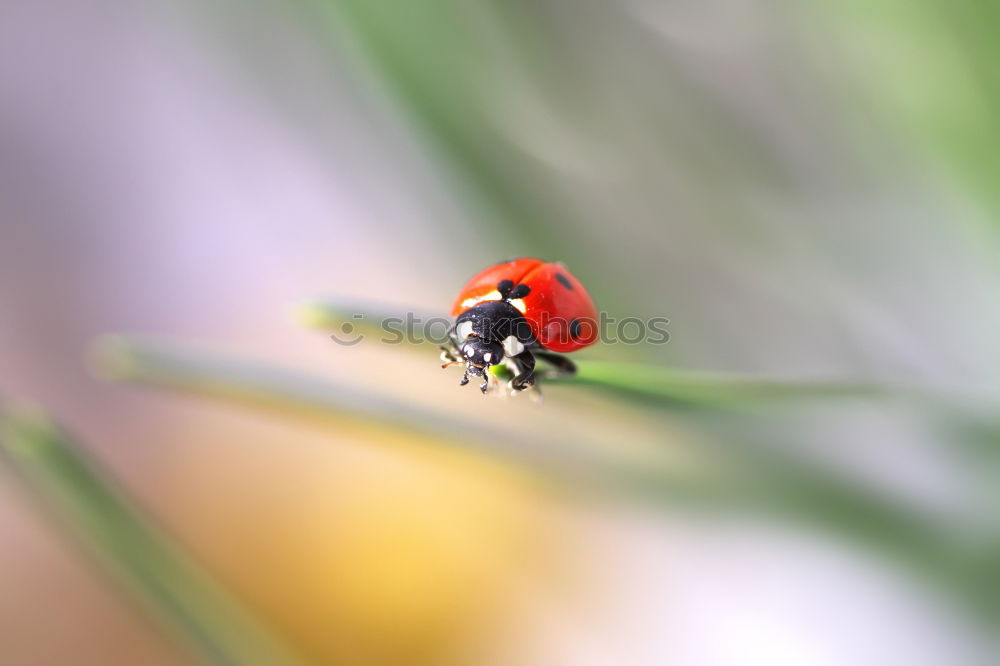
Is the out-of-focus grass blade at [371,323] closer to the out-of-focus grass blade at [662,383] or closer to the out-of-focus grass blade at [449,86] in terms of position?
the out-of-focus grass blade at [662,383]

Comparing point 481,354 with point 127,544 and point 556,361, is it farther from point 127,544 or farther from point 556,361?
point 127,544

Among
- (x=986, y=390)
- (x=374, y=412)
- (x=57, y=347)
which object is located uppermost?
(x=57, y=347)

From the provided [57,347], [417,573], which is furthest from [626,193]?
[57,347]

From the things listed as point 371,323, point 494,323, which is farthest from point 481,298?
point 371,323

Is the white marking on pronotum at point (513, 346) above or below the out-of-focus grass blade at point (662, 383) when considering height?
above

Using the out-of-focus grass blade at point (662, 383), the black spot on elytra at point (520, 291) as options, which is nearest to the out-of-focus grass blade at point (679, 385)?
the out-of-focus grass blade at point (662, 383)

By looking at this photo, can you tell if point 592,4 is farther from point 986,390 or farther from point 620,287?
point 986,390
